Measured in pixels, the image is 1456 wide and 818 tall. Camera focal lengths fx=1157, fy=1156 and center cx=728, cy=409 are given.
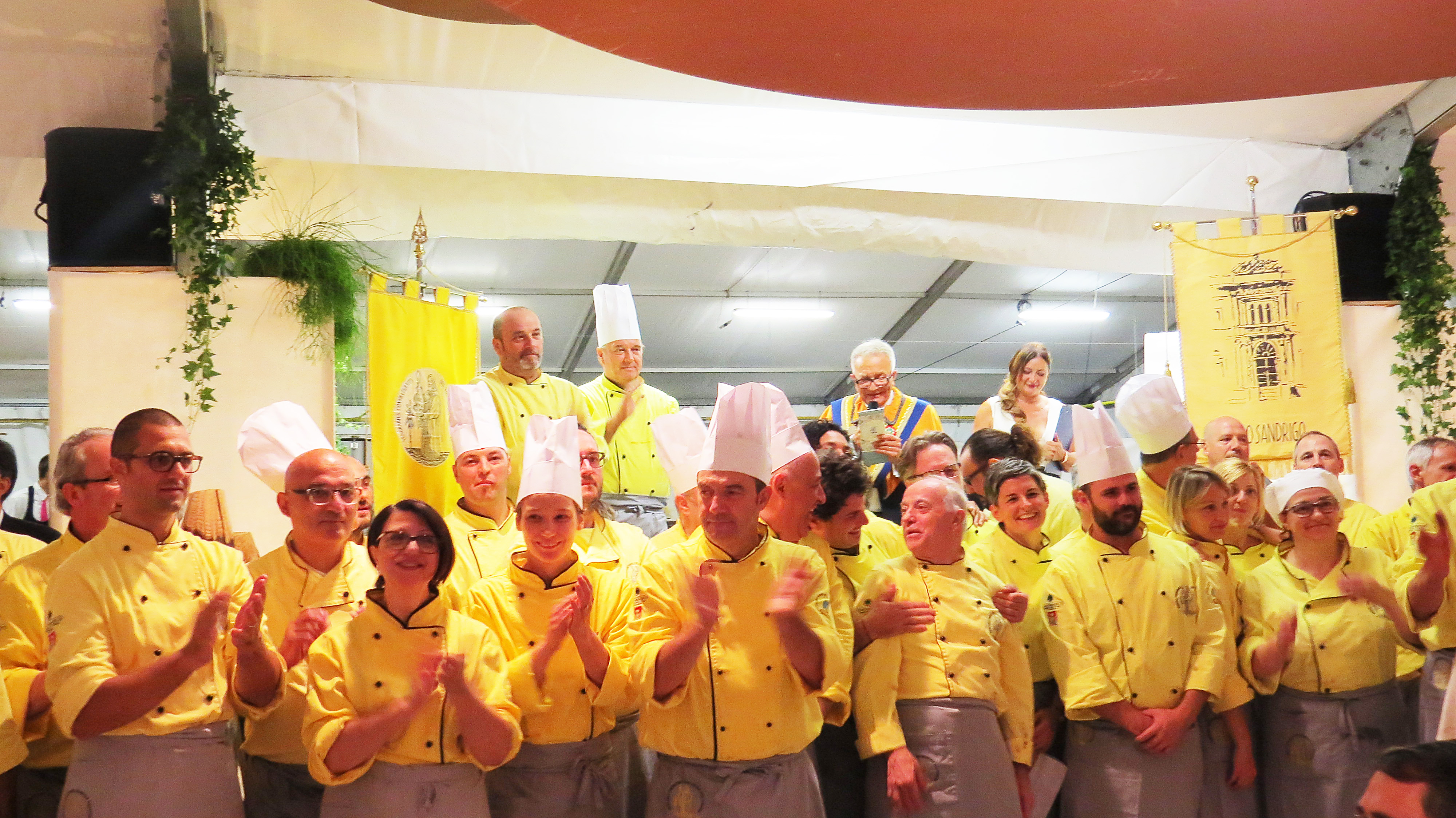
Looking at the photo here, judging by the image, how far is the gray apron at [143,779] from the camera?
108 inches

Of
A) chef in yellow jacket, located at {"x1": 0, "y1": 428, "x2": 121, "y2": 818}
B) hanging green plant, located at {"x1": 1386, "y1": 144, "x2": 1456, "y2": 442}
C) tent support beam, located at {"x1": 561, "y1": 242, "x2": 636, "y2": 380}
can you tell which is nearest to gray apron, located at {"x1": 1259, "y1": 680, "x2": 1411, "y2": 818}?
hanging green plant, located at {"x1": 1386, "y1": 144, "x2": 1456, "y2": 442}

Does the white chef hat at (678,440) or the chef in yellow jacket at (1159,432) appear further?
the chef in yellow jacket at (1159,432)

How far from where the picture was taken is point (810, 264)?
9586 millimetres

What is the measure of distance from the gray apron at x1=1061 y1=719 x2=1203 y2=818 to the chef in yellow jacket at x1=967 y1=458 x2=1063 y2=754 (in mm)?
149

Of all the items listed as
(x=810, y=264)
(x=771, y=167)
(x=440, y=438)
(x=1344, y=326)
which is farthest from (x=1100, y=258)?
(x=440, y=438)

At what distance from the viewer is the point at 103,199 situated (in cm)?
477

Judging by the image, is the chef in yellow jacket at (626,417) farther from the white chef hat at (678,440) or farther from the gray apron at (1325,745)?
the gray apron at (1325,745)

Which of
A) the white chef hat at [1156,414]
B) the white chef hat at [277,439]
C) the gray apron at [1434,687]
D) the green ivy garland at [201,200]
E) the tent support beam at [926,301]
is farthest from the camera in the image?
the tent support beam at [926,301]

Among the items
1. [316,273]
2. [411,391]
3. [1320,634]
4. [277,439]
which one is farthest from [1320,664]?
[316,273]

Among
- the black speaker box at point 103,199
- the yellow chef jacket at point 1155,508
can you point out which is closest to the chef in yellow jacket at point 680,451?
the yellow chef jacket at point 1155,508

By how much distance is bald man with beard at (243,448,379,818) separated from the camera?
3131mm

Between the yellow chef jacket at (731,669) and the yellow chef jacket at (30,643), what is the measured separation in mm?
1556

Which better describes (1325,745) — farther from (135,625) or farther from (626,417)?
(135,625)

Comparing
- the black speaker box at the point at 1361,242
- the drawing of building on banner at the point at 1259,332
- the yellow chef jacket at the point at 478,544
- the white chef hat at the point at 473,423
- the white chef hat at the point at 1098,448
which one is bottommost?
the yellow chef jacket at the point at 478,544
